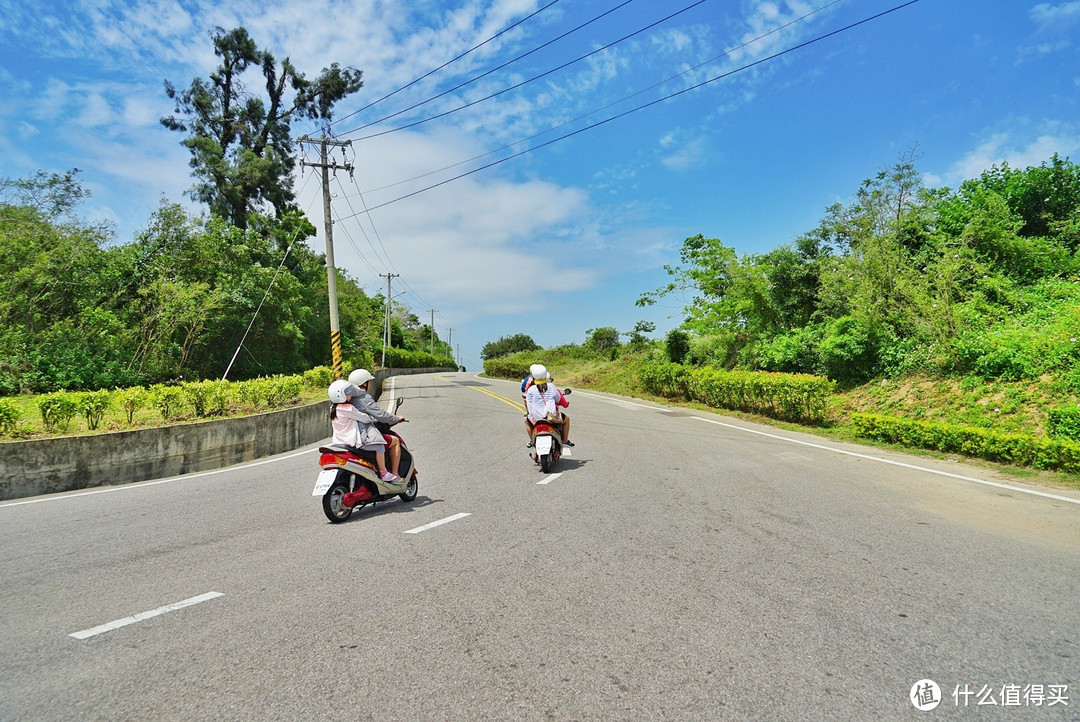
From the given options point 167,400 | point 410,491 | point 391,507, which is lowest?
point 391,507

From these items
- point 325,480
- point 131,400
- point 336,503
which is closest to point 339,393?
point 325,480

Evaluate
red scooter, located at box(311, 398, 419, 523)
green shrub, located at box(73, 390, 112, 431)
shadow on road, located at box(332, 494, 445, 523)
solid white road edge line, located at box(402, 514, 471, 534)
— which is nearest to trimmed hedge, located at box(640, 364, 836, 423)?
shadow on road, located at box(332, 494, 445, 523)

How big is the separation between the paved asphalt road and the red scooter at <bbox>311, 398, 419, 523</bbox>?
0.23 m

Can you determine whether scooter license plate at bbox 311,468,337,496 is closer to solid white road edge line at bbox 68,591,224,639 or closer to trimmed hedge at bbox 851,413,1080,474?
solid white road edge line at bbox 68,591,224,639

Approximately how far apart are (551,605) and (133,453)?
8.51 m

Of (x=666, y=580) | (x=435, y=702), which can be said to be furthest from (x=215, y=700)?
(x=666, y=580)

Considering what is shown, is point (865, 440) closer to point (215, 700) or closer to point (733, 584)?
point (733, 584)

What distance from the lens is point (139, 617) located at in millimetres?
3693

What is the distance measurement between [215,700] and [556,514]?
12.7 ft

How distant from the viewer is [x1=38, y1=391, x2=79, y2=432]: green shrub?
8820 mm

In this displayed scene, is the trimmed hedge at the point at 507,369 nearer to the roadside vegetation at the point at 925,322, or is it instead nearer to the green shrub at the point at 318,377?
the roadside vegetation at the point at 925,322

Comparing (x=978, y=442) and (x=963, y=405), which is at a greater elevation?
(x=963, y=405)

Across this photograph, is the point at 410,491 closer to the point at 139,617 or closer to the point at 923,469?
the point at 139,617

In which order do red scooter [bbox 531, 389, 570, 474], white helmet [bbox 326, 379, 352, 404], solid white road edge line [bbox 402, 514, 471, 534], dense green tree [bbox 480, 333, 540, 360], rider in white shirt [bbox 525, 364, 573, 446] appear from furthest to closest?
dense green tree [bbox 480, 333, 540, 360]
rider in white shirt [bbox 525, 364, 573, 446]
red scooter [bbox 531, 389, 570, 474]
white helmet [bbox 326, 379, 352, 404]
solid white road edge line [bbox 402, 514, 471, 534]
